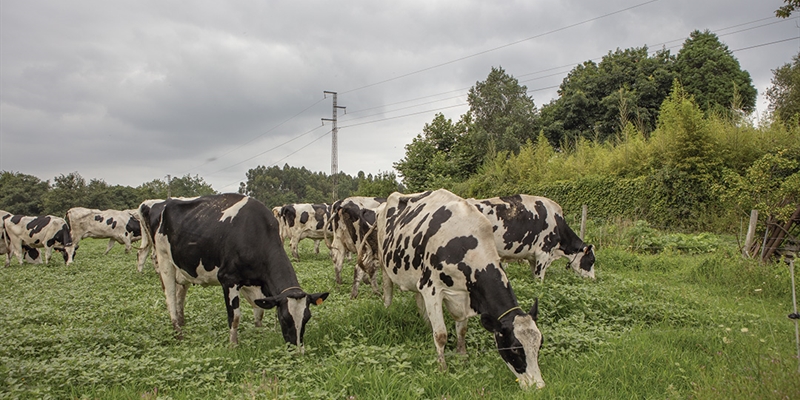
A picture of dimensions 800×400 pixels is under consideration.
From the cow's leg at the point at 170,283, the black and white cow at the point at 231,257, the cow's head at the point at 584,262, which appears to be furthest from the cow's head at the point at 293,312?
the cow's head at the point at 584,262

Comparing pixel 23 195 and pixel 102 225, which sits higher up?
pixel 23 195

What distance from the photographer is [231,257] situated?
603cm

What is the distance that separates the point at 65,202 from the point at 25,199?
741cm

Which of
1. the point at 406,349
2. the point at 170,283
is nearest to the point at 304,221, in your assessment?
the point at 170,283

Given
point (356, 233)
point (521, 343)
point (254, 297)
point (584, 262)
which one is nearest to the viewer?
point (521, 343)

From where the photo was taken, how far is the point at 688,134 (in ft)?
48.7

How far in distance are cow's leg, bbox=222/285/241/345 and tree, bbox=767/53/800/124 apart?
1292 inches

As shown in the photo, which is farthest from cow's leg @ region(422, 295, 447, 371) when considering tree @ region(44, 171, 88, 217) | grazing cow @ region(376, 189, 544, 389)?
tree @ region(44, 171, 88, 217)

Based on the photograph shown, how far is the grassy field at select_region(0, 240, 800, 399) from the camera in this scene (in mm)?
4105

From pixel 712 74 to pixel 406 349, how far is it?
33412 mm

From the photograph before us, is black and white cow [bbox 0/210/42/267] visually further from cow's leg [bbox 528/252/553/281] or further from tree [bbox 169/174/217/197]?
tree [bbox 169/174/217/197]

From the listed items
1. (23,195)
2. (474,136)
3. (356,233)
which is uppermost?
(474,136)

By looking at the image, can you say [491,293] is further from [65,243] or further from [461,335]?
[65,243]

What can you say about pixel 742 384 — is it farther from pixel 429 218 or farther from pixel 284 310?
pixel 284 310
